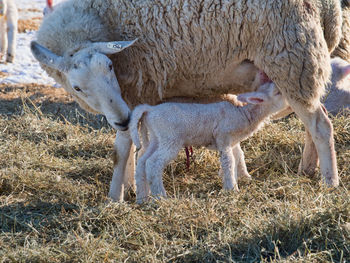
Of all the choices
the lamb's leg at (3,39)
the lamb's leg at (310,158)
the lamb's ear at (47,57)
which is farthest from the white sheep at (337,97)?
the lamb's leg at (3,39)

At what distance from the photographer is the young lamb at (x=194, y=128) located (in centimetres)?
445

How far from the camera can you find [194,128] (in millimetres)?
4559

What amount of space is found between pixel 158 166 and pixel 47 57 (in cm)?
130

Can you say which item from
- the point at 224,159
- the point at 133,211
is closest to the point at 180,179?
the point at 224,159

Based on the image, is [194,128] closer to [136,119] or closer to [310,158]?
[136,119]

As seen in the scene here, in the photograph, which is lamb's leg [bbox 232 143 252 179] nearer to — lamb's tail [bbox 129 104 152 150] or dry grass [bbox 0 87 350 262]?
dry grass [bbox 0 87 350 262]

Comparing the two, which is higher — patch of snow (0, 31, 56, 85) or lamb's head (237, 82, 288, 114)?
lamb's head (237, 82, 288, 114)

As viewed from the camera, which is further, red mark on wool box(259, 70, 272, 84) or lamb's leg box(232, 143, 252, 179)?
lamb's leg box(232, 143, 252, 179)

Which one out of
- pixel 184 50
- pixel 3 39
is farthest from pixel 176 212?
pixel 3 39

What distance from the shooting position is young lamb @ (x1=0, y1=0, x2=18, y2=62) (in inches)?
413

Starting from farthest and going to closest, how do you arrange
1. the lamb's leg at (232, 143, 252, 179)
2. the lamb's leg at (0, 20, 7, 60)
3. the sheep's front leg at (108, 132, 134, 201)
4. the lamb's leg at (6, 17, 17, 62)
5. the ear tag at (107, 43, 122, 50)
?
1. the lamb's leg at (0, 20, 7, 60)
2. the lamb's leg at (6, 17, 17, 62)
3. the lamb's leg at (232, 143, 252, 179)
4. the sheep's front leg at (108, 132, 134, 201)
5. the ear tag at (107, 43, 122, 50)

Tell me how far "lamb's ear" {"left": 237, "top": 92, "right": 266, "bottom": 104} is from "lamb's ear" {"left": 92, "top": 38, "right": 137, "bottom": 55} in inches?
39.8

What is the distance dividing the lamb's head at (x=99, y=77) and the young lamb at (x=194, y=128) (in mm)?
144

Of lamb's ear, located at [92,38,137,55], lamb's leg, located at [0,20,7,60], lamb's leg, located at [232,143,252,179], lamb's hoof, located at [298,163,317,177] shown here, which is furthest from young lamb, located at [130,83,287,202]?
lamb's leg, located at [0,20,7,60]
